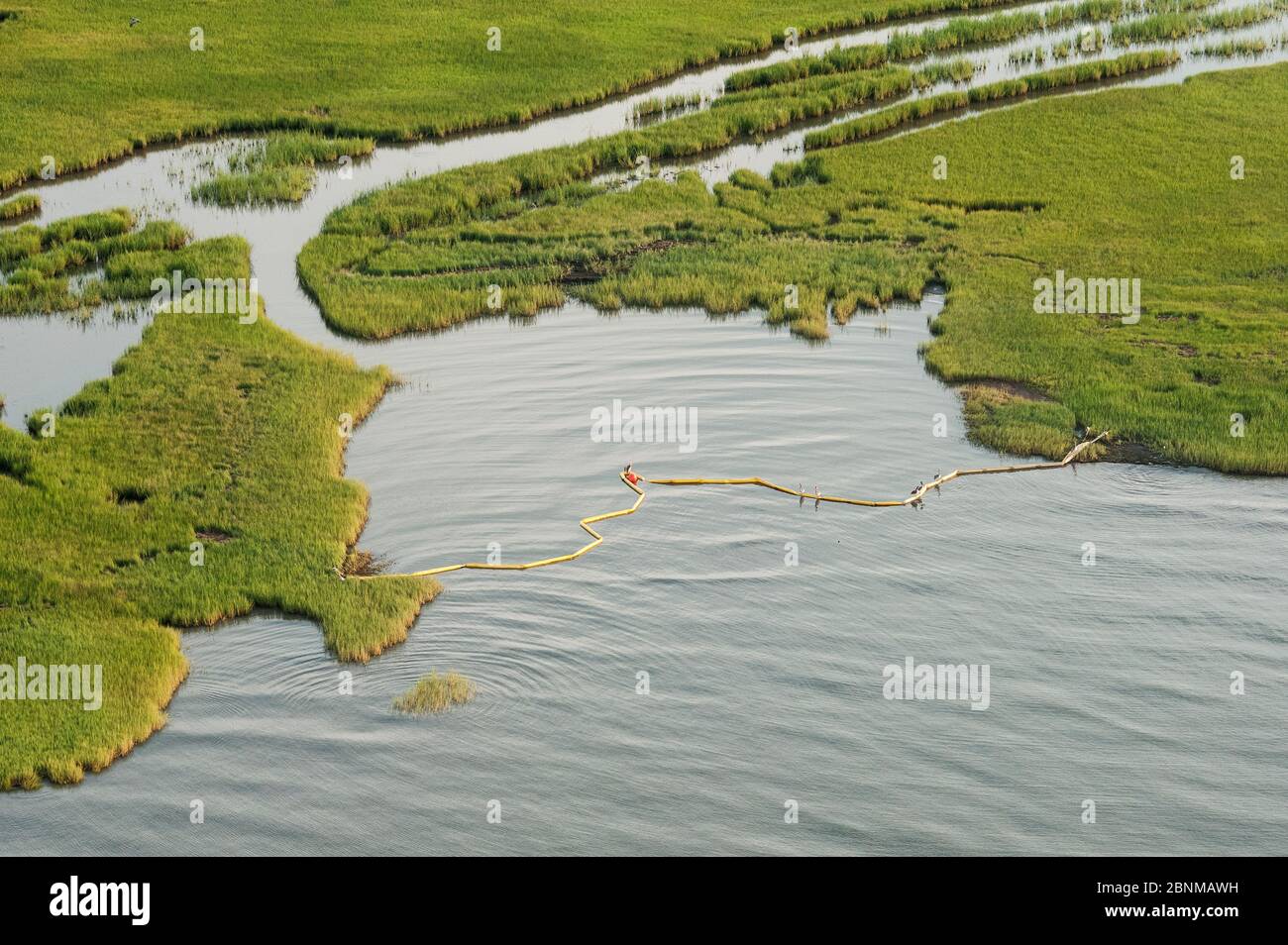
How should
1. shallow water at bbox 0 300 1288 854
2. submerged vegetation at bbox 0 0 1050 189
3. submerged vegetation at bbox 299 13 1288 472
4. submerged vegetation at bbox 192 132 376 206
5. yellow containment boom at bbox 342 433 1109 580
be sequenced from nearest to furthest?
shallow water at bbox 0 300 1288 854 < yellow containment boom at bbox 342 433 1109 580 < submerged vegetation at bbox 299 13 1288 472 < submerged vegetation at bbox 192 132 376 206 < submerged vegetation at bbox 0 0 1050 189

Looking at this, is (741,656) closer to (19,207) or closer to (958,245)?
(958,245)

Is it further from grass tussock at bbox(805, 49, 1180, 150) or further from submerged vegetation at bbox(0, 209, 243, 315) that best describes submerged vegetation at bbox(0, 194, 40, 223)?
grass tussock at bbox(805, 49, 1180, 150)

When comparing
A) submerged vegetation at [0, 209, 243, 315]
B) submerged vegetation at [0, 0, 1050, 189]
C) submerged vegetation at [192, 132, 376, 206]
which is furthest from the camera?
submerged vegetation at [0, 0, 1050, 189]

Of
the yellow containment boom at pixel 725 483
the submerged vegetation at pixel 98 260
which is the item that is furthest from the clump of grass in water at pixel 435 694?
the submerged vegetation at pixel 98 260

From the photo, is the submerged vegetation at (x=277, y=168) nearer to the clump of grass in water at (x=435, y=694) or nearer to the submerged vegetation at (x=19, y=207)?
the submerged vegetation at (x=19, y=207)

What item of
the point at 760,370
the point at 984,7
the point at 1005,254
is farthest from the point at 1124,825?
the point at 984,7

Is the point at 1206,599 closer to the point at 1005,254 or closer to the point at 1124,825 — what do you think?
the point at 1124,825

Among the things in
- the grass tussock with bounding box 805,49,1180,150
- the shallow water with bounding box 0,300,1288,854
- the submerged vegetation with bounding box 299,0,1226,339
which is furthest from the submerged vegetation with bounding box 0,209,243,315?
the grass tussock with bounding box 805,49,1180,150
